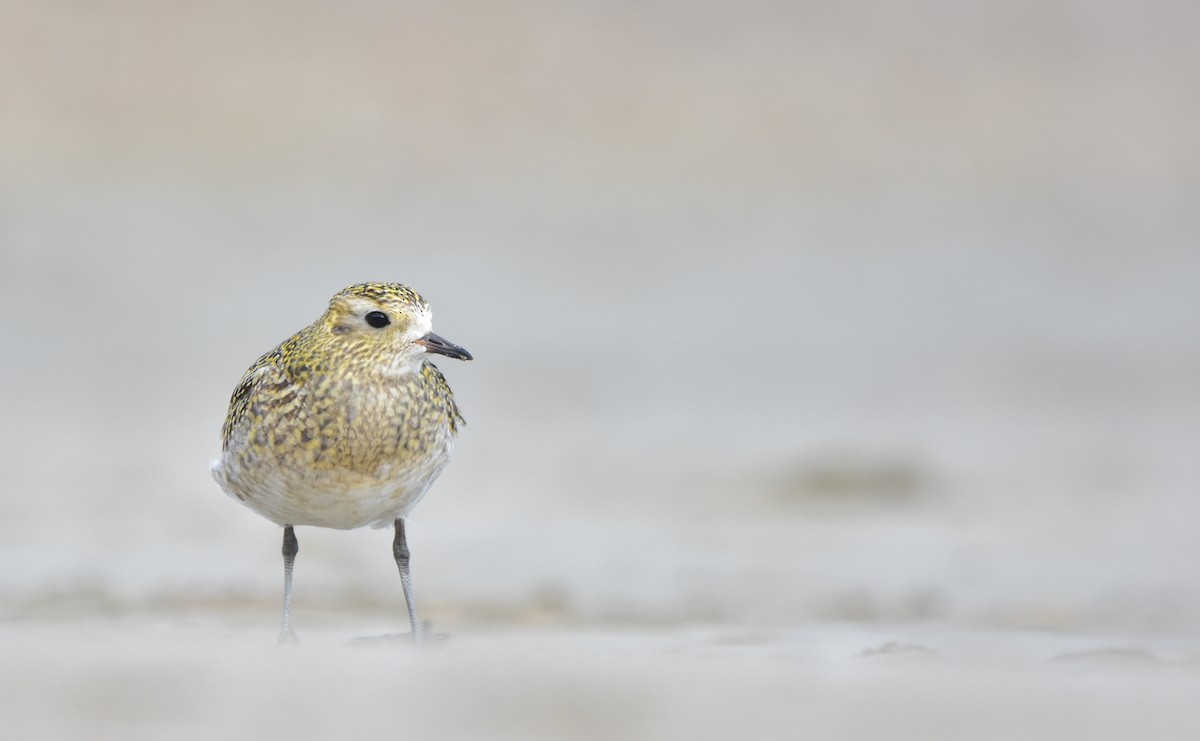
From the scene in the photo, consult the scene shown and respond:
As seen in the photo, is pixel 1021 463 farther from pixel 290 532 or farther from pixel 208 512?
pixel 290 532

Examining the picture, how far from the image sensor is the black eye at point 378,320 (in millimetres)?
6688

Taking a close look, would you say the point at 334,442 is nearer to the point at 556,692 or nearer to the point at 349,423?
the point at 349,423

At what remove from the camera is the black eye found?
6688mm

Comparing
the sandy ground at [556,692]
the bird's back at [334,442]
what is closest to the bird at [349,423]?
the bird's back at [334,442]

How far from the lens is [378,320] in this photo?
671 cm

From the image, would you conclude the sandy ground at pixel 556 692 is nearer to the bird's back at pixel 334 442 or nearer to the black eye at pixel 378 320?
the bird's back at pixel 334 442

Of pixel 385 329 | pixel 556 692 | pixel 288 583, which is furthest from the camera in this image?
pixel 288 583

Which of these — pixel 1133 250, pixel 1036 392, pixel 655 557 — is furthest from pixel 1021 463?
pixel 1133 250

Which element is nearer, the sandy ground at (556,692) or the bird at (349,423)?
the sandy ground at (556,692)

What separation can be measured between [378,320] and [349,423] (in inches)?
14.3

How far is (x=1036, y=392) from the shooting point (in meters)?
13.3

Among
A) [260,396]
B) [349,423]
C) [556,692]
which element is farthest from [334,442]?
[556,692]

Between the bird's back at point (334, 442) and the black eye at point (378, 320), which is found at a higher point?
the black eye at point (378, 320)

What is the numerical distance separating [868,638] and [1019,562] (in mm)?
2309
